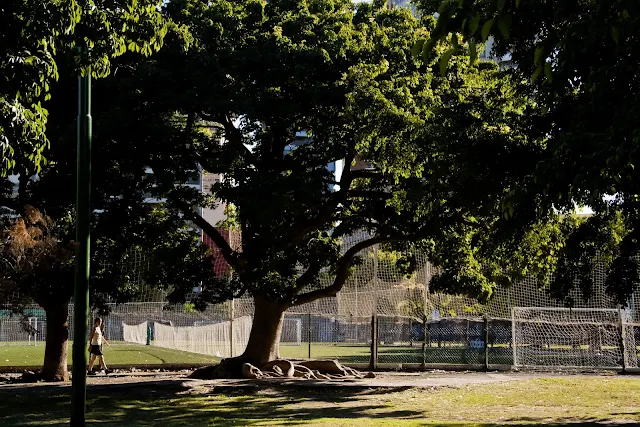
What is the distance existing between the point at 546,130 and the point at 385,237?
26.0 ft

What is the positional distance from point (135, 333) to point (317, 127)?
976 inches

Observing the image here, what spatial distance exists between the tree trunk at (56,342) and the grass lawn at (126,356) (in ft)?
20.7

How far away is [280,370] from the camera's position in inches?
897

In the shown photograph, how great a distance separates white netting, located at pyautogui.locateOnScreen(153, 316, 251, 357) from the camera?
30.2 metres

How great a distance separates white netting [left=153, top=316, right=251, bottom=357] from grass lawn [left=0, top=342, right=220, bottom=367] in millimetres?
349

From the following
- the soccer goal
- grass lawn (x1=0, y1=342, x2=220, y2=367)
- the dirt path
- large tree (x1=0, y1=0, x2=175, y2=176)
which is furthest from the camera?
grass lawn (x1=0, y1=342, x2=220, y2=367)

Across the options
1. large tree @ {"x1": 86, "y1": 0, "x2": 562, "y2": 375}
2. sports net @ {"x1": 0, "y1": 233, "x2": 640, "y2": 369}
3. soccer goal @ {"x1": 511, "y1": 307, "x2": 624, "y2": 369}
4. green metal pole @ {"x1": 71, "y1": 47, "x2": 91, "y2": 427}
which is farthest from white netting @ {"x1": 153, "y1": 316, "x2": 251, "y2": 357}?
green metal pole @ {"x1": 71, "y1": 47, "x2": 91, "y2": 427}

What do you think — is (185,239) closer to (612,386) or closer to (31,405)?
(31,405)

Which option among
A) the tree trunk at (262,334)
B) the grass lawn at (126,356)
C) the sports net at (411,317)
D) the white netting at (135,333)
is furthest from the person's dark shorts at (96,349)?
the white netting at (135,333)

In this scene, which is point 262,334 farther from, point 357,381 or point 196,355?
point 196,355

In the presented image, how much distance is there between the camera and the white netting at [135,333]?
40062mm

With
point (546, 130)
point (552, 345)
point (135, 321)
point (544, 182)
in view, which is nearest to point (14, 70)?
point (544, 182)

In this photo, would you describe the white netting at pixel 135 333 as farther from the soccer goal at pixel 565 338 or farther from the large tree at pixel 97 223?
the soccer goal at pixel 565 338

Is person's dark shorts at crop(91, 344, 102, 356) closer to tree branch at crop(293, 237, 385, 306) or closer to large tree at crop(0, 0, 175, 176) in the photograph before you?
tree branch at crop(293, 237, 385, 306)
